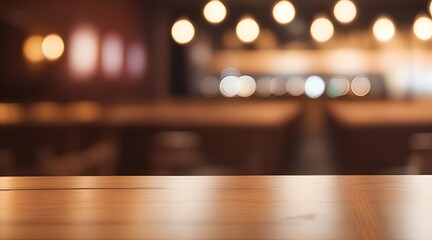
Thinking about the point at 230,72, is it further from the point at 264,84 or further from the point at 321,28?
the point at 321,28

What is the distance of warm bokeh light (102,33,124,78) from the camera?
21.3 ft

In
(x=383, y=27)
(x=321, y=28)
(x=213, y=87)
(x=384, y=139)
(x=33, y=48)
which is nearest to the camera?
(x=384, y=139)

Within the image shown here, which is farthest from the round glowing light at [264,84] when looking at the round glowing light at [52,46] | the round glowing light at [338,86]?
the round glowing light at [52,46]

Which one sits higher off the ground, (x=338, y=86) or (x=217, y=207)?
(x=217, y=207)

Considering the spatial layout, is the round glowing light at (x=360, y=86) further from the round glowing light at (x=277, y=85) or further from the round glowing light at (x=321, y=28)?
the round glowing light at (x=321, y=28)

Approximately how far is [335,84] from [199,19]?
8.10ft

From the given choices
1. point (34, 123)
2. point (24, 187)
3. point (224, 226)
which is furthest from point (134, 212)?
point (34, 123)

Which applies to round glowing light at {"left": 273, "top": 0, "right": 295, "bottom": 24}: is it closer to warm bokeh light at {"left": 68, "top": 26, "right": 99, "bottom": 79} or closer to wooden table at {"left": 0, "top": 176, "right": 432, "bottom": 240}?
warm bokeh light at {"left": 68, "top": 26, "right": 99, "bottom": 79}

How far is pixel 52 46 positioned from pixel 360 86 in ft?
17.1

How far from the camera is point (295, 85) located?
9062mm

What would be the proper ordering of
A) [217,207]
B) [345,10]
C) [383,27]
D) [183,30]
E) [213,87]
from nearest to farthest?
[217,207], [345,10], [383,27], [183,30], [213,87]

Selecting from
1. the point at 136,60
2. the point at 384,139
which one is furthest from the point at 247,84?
the point at 384,139

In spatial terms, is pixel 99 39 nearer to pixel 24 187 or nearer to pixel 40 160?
pixel 40 160

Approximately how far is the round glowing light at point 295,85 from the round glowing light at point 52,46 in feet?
14.1
